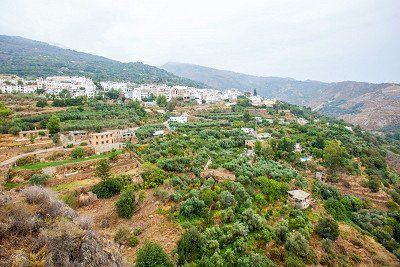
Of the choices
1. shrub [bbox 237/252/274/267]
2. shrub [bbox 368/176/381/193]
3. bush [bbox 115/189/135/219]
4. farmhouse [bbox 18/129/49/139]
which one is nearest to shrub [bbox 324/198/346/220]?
shrub [bbox 368/176/381/193]

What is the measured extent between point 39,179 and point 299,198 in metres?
24.0

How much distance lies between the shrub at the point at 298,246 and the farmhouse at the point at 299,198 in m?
5.94

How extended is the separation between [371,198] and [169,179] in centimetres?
2642

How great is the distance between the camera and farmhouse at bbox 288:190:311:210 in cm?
2583

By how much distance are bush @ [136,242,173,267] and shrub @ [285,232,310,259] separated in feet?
32.6

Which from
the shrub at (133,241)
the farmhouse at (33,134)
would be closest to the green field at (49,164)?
the farmhouse at (33,134)

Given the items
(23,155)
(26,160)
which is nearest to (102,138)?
(23,155)

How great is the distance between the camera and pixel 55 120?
33031mm

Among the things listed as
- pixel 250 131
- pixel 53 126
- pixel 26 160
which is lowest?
pixel 26 160

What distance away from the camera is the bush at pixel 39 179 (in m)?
Result: 21.3

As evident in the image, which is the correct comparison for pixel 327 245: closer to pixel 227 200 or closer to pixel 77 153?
pixel 227 200

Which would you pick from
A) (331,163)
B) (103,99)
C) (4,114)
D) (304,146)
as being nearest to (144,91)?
(103,99)

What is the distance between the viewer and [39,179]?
2161 cm

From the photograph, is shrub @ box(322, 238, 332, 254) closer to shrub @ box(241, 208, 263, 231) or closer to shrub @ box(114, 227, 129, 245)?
shrub @ box(241, 208, 263, 231)
